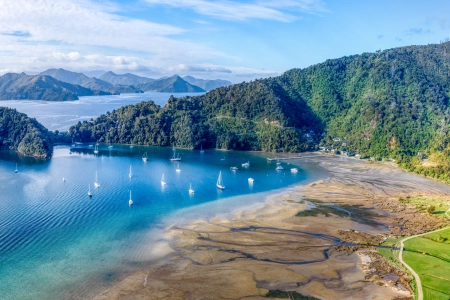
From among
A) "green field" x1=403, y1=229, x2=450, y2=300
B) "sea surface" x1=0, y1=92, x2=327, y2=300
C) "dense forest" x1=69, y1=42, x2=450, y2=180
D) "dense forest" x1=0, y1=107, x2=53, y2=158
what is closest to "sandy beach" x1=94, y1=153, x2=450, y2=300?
"green field" x1=403, y1=229, x2=450, y2=300

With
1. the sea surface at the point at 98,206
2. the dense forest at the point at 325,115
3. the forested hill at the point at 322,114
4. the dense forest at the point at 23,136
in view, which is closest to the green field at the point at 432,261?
the sea surface at the point at 98,206

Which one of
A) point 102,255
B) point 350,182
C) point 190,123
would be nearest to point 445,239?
point 350,182

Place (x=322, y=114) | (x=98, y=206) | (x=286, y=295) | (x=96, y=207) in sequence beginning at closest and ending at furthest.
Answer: (x=286, y=295), (x=96, y=207), (x=98, y=206), (x=322, y=114)

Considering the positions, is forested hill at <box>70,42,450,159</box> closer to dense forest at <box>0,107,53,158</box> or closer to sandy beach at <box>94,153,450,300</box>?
dense forest at <box>0,107,53,158</box>

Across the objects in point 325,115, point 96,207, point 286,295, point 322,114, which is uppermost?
point 322,114

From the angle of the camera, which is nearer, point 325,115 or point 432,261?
point 432,261

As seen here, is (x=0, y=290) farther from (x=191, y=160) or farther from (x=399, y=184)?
(x=399, y=184)

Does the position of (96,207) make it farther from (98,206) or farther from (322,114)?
(322,114)

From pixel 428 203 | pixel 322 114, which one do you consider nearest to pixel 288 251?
pixel 428 203
